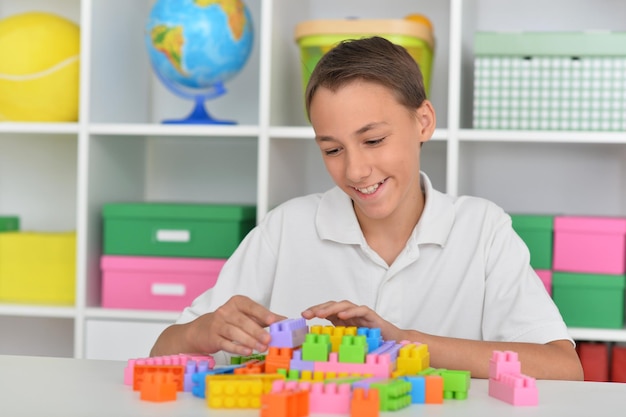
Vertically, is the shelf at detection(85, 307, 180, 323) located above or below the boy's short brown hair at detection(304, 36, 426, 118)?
below

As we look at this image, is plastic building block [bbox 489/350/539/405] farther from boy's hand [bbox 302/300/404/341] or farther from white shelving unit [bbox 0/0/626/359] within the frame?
white shelving unit [bbox 0/0/626/359]

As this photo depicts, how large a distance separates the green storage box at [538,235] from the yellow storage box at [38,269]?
1.05 metres

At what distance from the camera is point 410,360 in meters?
0.92

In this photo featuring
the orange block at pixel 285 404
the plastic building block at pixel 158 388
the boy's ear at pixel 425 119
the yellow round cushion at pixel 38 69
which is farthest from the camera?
the yellow round cushion at pixel 38 69

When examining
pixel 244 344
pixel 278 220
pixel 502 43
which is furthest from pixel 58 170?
pixel 244 344

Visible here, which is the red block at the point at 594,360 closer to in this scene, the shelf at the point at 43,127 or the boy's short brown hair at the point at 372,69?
the boy's short brown hair at the point at 372,69

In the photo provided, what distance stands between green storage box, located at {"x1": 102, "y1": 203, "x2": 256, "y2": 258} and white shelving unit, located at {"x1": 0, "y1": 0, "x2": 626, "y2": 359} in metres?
0.07

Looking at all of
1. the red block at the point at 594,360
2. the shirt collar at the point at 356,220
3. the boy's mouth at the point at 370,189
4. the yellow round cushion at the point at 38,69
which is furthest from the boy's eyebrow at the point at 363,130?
the yellow round cushion at the point at 38,69

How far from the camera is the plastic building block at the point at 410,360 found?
92cm

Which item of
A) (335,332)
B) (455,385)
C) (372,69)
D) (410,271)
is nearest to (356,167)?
(372,69)

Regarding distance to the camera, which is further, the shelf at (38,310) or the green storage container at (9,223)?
the green storage container at (9,223)

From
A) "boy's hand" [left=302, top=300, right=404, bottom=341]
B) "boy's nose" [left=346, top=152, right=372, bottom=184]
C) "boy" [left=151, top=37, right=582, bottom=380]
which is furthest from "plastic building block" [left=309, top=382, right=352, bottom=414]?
"boy's nose" [left=346, top=152, right=372, bottom=184]

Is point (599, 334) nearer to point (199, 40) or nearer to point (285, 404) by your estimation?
point (199, 40)

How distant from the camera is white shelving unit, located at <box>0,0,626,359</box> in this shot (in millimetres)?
2000
